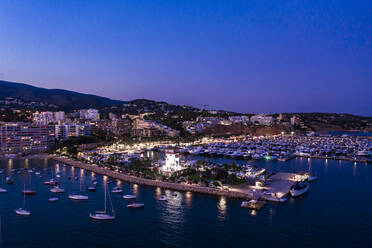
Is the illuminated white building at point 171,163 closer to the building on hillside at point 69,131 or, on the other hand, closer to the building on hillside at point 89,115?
the building on hillside at point 69,131

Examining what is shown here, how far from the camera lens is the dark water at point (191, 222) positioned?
471 inches

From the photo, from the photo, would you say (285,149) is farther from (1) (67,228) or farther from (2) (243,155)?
(1) (67,228)

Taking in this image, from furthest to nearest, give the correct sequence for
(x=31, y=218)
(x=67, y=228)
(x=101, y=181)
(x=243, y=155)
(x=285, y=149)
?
(x=285, y=149) → (x=243, y=155) → (x=101, y=181) → (x=31, y=218) → (x=67, y=228)

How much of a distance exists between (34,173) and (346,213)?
72.4ft

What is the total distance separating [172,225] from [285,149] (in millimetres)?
29224

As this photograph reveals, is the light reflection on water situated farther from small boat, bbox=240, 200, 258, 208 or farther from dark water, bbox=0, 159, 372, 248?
small boat, bbox=240, 200, 258, 208

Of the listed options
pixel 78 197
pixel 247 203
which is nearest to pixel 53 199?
pixel 78 197

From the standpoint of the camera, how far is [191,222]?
13.7 m

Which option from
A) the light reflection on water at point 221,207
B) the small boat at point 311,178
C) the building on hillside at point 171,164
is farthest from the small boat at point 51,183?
the small boat at point 311,178

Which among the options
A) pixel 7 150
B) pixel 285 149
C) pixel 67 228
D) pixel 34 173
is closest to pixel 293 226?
pixel 67 228

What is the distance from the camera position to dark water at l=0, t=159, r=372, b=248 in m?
12.0

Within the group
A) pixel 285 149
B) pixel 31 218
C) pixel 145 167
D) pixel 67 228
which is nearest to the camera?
pixel 67 228

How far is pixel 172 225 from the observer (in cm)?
1339

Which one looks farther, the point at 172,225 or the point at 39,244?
the point at 172,225
